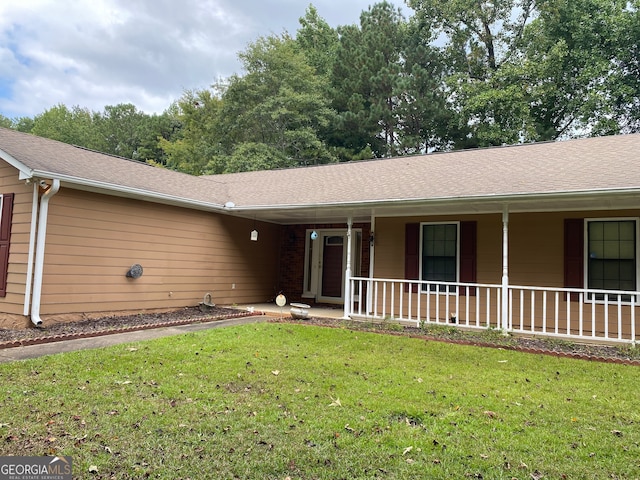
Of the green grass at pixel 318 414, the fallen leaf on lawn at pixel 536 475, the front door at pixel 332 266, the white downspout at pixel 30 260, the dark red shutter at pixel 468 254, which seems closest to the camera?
the fallen leaf on lawn at pixel 536 475

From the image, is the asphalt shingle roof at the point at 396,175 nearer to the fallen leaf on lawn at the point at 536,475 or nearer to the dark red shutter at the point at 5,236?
the dark red shutter at the point at 5,236

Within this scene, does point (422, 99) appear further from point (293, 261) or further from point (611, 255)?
point (611, 255)

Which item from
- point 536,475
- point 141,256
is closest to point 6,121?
point 141,256

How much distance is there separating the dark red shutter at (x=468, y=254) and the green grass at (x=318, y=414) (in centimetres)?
292

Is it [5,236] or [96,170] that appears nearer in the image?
[5,236]

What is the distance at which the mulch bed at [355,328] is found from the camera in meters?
5.82

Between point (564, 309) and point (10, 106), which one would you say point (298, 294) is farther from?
point (10, 106)

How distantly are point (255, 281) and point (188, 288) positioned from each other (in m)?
2.23

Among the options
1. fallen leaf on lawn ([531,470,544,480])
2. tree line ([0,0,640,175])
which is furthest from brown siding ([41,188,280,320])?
tree line ([0,0,640,175])

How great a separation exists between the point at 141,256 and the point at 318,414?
6081 millimetres

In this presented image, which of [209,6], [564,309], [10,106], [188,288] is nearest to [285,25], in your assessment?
[209,6]

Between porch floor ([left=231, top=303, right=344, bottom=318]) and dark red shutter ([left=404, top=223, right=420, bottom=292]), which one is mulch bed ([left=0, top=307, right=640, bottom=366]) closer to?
porch floor ([left=231, top=303, right=344, bottom=318])

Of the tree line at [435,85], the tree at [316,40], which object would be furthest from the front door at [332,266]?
the tree at [316,40]

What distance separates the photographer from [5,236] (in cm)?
707
